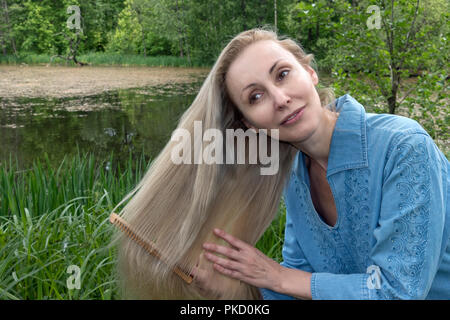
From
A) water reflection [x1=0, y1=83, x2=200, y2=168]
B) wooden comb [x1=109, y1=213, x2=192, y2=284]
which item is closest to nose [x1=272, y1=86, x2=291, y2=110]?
wooden comb [x1=109, y1=213, x2=192, y2=284]

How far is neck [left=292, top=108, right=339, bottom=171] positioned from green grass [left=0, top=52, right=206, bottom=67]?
52.7 feet

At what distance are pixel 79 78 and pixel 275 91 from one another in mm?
13903

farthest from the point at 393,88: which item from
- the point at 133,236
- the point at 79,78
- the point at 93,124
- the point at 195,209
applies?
the point at 79,78

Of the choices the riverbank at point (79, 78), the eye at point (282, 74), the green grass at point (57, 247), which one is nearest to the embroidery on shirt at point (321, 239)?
the eye at point (282, 74)

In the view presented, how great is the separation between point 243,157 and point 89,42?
1854cm

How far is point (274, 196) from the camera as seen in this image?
4.06 ft

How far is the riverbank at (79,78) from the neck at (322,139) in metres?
10.9

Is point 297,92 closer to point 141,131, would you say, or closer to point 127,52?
point 141,131

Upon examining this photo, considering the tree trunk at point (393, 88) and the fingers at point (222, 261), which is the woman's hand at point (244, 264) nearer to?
the fingers at point (222, 261)

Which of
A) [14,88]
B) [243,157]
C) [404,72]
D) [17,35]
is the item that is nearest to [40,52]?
[17,35]

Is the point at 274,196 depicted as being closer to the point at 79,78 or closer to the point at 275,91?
the point at 275,91

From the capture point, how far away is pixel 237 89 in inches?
44.5

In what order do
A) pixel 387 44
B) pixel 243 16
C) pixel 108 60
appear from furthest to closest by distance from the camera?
1. pixel 108 60
2. pixel 243 16
3. pixel 387 44

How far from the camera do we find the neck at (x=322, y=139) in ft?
3.80
